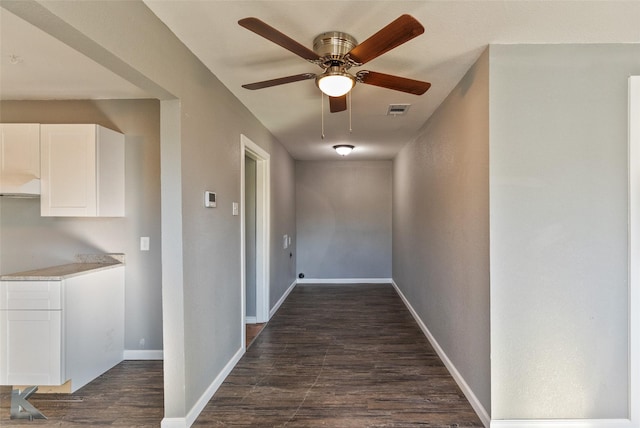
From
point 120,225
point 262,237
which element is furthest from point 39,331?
point 262,237

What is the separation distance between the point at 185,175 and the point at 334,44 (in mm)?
1216

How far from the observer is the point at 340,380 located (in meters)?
2.71

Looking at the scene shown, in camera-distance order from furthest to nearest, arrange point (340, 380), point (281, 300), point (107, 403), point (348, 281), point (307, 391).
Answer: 1. point (348, 281)
2. point (281, 300)
3. point (340, 380)
4. point (307, 391)
5. point (107, 403)

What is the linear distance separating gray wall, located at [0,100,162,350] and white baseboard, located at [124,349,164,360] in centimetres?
4

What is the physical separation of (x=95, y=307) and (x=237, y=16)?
2577mm

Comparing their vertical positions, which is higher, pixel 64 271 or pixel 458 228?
pixel 458 228

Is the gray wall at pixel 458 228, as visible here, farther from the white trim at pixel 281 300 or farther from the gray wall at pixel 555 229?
the white trim at pixel 281 300

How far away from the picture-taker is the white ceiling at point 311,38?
168 cm

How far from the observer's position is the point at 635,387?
1996 millimetres

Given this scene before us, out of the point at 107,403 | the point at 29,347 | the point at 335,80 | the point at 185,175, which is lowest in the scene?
the point at 107,403

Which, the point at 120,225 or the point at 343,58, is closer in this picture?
the point at 343,58

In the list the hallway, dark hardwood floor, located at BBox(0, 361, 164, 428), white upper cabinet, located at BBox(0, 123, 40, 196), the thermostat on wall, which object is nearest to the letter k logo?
dark hardwood floor, located at BBox(0, 361, 164, 428)

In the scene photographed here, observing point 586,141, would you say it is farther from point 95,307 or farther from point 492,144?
point 95,307

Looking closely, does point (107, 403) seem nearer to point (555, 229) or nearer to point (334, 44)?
point (334, 44)
